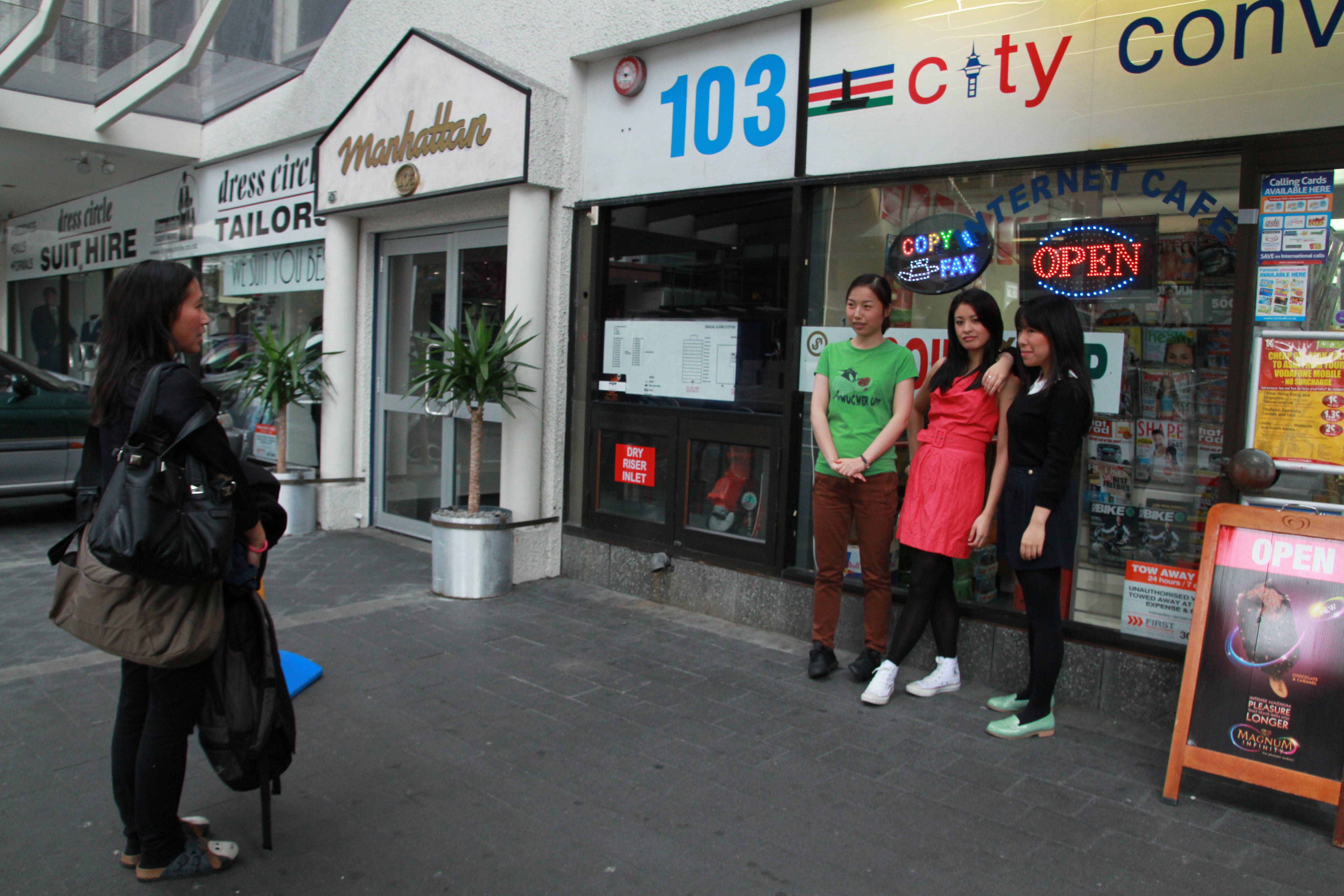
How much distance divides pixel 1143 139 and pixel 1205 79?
0.30 meters

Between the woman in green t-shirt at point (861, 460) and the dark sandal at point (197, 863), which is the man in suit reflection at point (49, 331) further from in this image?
the dark sandal at point (197, 863)

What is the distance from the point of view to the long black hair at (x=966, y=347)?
4117 mm

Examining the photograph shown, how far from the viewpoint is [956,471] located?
416cm

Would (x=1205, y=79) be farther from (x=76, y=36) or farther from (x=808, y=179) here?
(x=76, y=36)

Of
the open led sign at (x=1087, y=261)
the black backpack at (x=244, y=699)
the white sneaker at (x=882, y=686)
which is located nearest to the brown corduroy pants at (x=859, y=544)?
the white sneaker at (x=882, y=686)

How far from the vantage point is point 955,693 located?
14.5 ft

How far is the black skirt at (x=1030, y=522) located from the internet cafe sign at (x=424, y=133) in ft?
11.9

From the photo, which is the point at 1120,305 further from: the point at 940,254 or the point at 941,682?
the point at 941,682

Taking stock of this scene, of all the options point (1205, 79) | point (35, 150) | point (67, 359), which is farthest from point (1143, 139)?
point (67, 359)

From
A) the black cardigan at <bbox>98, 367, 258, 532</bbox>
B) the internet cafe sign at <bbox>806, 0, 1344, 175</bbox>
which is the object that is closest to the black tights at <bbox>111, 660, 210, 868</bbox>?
the black cardigan at <bbox>98, 367, 258, 532</bbox>

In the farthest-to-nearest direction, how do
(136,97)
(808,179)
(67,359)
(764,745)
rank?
(67,359) < (136,97) < (808,179) < (764,745)

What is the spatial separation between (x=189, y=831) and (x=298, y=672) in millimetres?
1495

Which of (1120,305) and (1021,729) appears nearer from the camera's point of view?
(1021,729)

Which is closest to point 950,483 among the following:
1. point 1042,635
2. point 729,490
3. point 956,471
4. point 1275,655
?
point 956,471
